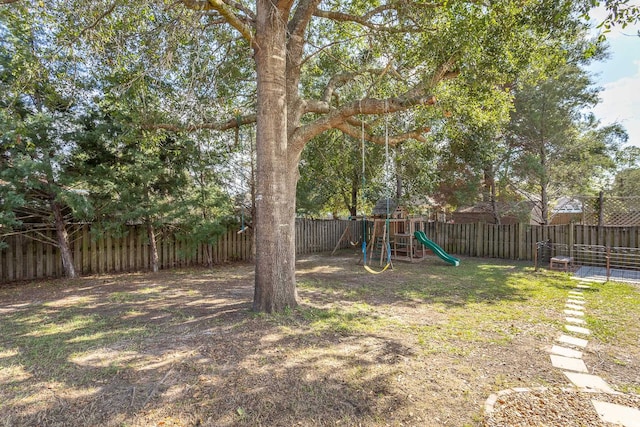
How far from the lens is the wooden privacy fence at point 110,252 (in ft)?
23.2

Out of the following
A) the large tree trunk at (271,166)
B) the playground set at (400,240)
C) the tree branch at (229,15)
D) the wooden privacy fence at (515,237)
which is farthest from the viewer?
the playground set at (400,240)

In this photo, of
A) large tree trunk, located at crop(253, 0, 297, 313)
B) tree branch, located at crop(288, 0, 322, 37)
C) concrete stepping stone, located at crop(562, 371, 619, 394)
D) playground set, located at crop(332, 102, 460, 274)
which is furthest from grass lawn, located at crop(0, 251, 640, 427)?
tree branch, located at crop(288, 0, 322, 37)

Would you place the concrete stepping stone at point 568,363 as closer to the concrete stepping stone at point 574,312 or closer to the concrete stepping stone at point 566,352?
the concrete stepping stone at point 566,352

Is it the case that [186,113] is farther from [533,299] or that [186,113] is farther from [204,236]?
[533,299]

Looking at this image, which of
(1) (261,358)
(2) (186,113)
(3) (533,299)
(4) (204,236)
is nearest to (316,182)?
(4) (204,236)

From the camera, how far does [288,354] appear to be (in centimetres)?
313

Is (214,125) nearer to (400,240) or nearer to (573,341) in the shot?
(573,341)

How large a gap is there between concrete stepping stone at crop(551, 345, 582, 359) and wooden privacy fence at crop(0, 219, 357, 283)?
26.1ft

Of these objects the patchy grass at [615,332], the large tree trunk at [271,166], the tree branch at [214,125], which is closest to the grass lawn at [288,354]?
the patchy grass at [615,332]

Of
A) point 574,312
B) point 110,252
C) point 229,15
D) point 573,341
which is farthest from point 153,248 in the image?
point 574,312

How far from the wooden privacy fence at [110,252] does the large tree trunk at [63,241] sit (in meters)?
0.22

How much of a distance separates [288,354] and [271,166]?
7.55 feet

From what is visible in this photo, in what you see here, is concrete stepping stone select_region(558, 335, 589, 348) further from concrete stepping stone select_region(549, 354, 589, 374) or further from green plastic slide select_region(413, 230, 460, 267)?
green plastic slide select_region(413, 230, 460, 267)

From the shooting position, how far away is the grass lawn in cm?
224
